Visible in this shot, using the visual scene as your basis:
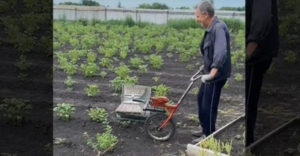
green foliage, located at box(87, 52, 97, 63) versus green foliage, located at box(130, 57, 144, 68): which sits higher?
green foliage, located at box(87, 52, 97, 63)

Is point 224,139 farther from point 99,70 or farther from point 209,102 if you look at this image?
point 99,70

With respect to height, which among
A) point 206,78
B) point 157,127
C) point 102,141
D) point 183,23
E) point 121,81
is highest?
point 183,23

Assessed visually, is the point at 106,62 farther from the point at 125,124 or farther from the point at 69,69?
the point at 125,124

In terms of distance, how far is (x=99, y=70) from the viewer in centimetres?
529

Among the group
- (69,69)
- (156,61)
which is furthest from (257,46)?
(156,61)

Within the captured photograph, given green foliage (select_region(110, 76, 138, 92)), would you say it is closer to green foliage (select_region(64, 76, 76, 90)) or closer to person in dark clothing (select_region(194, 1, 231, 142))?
green foliage (select_region(64, 76, 76, 90))

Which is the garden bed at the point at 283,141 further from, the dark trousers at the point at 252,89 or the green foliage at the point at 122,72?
the green foliage at the point at 122,72

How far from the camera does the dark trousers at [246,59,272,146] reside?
3.40 m

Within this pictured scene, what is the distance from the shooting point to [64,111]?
4035mm

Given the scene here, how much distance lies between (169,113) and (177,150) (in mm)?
361

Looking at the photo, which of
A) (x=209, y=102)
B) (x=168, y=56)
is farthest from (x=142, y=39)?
(x=209, y=102)

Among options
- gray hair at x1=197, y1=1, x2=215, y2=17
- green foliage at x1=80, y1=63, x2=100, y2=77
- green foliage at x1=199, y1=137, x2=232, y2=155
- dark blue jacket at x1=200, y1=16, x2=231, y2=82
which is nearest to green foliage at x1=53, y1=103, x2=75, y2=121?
green foliage at x1=80, y1=63, x2=100, y2=77

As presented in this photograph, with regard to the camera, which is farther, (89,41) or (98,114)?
(89,41)

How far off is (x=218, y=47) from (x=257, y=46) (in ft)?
0.94
